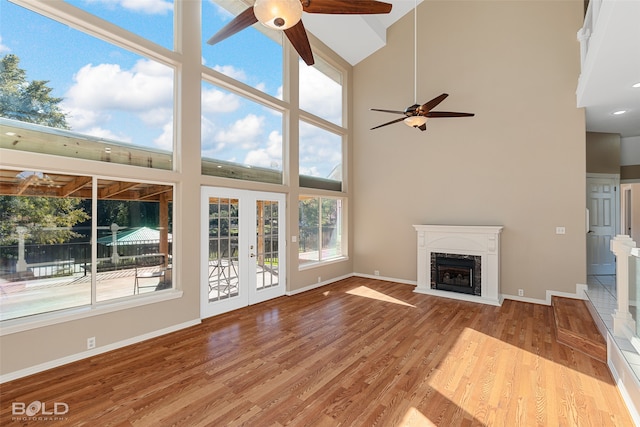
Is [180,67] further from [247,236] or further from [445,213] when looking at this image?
[445,213]

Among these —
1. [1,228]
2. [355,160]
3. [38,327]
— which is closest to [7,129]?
[1,228]

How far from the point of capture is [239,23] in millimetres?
2764

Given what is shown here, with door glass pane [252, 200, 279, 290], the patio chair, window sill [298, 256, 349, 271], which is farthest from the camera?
window sill [298, 256, 349, 271]

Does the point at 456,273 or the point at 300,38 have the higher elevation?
the point at 300,38

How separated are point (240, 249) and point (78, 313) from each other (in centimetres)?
227

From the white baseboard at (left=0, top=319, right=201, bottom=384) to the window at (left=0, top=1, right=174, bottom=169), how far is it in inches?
87.3

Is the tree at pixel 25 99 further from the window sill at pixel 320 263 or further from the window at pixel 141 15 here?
the window sill at pixel 320 263

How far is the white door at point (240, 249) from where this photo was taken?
454 centimetres

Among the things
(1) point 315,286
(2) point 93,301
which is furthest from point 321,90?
(2) point 93,301

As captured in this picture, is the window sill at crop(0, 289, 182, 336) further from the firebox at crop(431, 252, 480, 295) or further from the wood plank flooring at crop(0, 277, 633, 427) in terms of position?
the firebox at crop(431, 252, 480, 295)

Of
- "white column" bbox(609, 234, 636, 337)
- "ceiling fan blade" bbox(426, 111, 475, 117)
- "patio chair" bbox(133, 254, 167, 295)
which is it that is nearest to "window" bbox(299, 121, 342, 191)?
"ceiling fan blade" bbox(426, 111, 475, 117)

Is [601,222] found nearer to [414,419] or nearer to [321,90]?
[414,419]

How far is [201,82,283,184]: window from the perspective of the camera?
15.0ft

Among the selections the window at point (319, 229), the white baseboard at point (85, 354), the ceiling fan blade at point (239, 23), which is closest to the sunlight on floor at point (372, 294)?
the window at point (319, 229)
